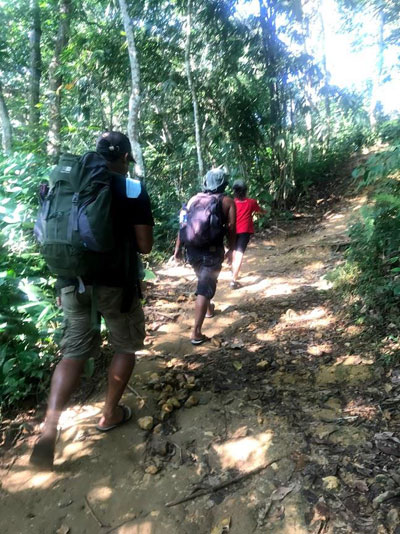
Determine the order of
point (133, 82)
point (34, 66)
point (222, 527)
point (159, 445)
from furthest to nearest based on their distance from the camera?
1. point (34, 66)
2. point (133, 82)
3. point (159, 445)
4. point (222, 527)

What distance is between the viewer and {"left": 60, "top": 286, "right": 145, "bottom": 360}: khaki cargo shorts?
2395mm

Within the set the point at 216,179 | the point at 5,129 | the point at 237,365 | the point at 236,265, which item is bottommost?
the point at 237,365

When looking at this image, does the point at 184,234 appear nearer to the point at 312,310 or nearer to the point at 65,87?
the point at 312,310

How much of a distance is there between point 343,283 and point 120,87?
798cm

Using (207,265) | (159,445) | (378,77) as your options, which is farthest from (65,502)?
(378,77)

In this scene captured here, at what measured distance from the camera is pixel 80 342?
2.46 meters

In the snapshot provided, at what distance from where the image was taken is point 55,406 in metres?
2.33

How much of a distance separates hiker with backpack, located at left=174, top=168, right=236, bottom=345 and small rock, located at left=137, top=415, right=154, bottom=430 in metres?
1.35

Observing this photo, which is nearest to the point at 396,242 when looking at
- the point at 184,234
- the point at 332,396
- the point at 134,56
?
the point at 332,396

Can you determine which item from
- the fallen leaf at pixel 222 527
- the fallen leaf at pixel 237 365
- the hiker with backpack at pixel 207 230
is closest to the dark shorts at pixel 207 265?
the hiker with backpack at pixel 207 230

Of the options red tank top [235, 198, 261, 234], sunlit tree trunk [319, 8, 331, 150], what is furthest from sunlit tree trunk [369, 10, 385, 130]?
red tank top [235, 198, 261, 234]

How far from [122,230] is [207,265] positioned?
5.61ft

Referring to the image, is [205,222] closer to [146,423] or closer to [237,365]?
[237,365]

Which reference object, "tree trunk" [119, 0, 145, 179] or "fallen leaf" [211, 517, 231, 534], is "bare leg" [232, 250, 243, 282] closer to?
→ "tree trunk" [119, 0, 145, 179]
